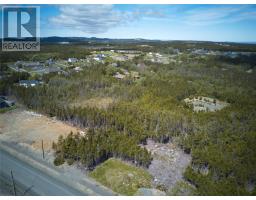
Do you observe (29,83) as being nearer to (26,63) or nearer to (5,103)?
(5,103)

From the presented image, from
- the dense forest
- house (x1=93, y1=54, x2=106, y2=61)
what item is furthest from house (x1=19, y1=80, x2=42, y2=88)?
house (x1=93, y1=54, x2=106, y2=61)

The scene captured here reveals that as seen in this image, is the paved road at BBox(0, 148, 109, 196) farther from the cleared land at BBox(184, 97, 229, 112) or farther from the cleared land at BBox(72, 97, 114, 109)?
the cleared land at BBox(184, 97, 229, 112)

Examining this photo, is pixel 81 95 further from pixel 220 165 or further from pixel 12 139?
pixel 220 165

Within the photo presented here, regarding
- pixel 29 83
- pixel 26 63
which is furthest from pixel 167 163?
pixel 26 63

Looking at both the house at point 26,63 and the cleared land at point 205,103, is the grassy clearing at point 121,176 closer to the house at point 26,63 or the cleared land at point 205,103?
the cleared land at point 205,103

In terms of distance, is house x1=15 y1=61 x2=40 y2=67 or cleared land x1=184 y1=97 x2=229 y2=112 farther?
house x1=15 y1=61 x2=40 y2=67

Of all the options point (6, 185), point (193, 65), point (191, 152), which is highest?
point (193, 65)

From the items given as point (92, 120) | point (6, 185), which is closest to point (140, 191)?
point (6, 185)
